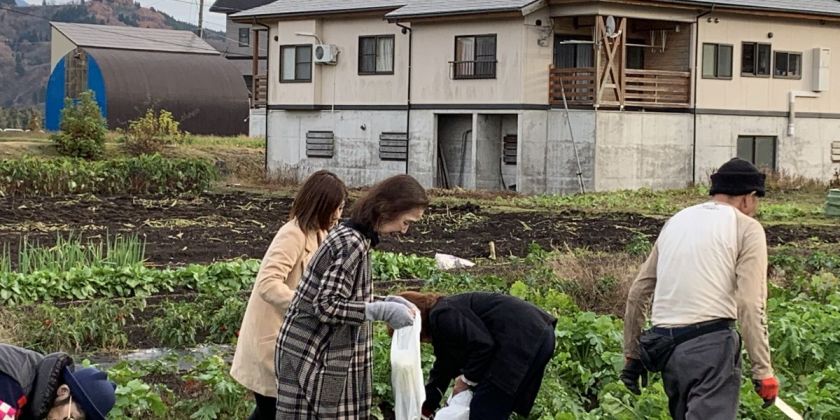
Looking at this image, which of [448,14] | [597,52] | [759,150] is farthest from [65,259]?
[759,150]

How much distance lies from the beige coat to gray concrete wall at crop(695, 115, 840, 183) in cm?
2695

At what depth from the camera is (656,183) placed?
31.9m

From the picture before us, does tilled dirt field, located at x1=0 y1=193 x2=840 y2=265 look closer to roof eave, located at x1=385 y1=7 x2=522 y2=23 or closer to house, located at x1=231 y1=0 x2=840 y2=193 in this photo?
house, located at x1=231 y1=0 x2=840 y2=193

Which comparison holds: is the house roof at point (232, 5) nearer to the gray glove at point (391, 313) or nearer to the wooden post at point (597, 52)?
the wooden post at point (597, 52)

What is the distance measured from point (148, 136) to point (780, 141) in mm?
16208

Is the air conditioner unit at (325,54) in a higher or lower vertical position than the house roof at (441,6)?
lower

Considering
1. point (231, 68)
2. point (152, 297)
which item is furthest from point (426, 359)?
point (231, 68)

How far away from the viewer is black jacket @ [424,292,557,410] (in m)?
6.11

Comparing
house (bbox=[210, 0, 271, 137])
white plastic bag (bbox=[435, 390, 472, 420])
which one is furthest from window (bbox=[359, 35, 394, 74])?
white plastic bag (bbox=[435, 390, 472, 420])

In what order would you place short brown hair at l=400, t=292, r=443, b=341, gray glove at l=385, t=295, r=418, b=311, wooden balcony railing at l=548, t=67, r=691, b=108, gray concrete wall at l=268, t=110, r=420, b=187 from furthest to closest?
gray concrete wall at l=268, t=110, r=420, b=187, wooden balcony railing at l=548, t=67, r=691, b=108, short brown hair at l=400, t=292, r=443, b=341, gray glove at l=385, t=295, r=418, b=311

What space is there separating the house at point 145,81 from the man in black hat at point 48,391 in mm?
40212

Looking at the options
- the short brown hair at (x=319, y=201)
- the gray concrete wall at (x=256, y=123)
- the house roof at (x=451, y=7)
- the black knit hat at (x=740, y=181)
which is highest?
the house roof at (x=451, y=7)

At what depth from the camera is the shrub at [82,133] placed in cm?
3375

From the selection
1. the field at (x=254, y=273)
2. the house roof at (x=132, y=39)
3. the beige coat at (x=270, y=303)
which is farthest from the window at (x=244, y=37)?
the beige coat at (x=270, y=303)
